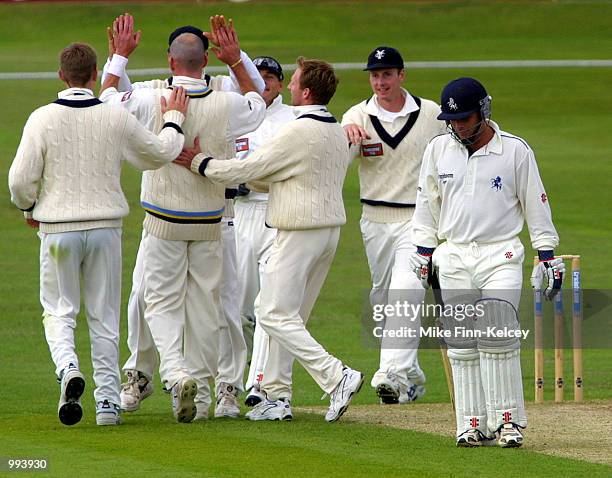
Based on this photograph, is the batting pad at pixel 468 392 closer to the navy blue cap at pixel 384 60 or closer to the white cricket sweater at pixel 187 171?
the white cricket sweater at pixel 187 171

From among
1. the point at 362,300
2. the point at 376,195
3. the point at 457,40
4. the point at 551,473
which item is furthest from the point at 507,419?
the point at 457,40

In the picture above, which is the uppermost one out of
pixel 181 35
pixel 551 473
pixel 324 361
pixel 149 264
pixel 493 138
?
pixel 181 35

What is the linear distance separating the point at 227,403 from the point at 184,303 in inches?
25.8

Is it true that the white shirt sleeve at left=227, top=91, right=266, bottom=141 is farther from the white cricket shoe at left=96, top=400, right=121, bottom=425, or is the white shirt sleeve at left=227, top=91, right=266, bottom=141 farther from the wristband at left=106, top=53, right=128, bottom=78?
the white cricket shoe at left=96, top=400, right=121, bottom=425

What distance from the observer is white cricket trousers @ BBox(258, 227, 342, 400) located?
302 inches

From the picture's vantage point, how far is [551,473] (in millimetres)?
6145

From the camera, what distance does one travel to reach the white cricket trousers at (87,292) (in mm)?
7465

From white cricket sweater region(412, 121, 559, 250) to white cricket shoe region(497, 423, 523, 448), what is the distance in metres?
0.84

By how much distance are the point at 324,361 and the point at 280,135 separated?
3.91 ft

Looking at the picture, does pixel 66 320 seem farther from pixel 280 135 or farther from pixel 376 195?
pixel 376 195

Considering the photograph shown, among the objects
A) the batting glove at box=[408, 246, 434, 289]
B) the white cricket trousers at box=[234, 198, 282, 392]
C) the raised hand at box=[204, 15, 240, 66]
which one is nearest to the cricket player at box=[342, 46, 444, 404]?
the white cricket trousers at box=[234, 198, 282, 392]

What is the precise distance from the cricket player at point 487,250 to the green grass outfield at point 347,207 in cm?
23

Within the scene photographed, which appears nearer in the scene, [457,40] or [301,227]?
[301,227]

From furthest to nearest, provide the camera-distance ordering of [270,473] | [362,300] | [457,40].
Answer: [457,40], [362,300], [270,473]
